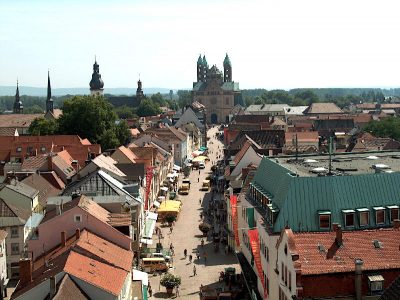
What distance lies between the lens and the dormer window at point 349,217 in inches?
1510

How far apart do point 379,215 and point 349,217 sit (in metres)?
2.06

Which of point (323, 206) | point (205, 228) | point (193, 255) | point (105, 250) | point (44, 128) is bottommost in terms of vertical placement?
point (193, 255)

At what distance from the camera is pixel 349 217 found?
126ft

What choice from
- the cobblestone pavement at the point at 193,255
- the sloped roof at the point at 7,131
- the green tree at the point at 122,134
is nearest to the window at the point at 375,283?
the cobblestone pavement at the point at 193,255

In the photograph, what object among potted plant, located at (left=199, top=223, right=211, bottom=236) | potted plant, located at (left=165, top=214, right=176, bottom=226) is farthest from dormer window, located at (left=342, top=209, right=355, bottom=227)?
potted plant, located at (left=165, top=214, right=176, bottom=226)

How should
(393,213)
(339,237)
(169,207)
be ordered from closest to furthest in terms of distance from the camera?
1. (339,237)
2. (393,213)
3. (169,207)

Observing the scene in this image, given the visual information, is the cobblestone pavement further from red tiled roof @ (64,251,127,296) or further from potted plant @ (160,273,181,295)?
red tiled roof @ (64,251,127,296)

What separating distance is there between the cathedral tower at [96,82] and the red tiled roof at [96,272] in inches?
6092

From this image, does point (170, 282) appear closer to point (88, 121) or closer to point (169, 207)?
point (169, 207)

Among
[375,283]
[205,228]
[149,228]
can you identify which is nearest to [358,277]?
[375,283]

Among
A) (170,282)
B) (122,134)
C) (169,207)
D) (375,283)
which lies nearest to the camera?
(375,283)

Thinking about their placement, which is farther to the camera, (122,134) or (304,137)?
(122,134)

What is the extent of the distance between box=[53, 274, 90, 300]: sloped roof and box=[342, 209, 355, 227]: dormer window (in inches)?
624

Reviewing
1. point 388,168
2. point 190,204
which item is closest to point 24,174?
point 190,204
